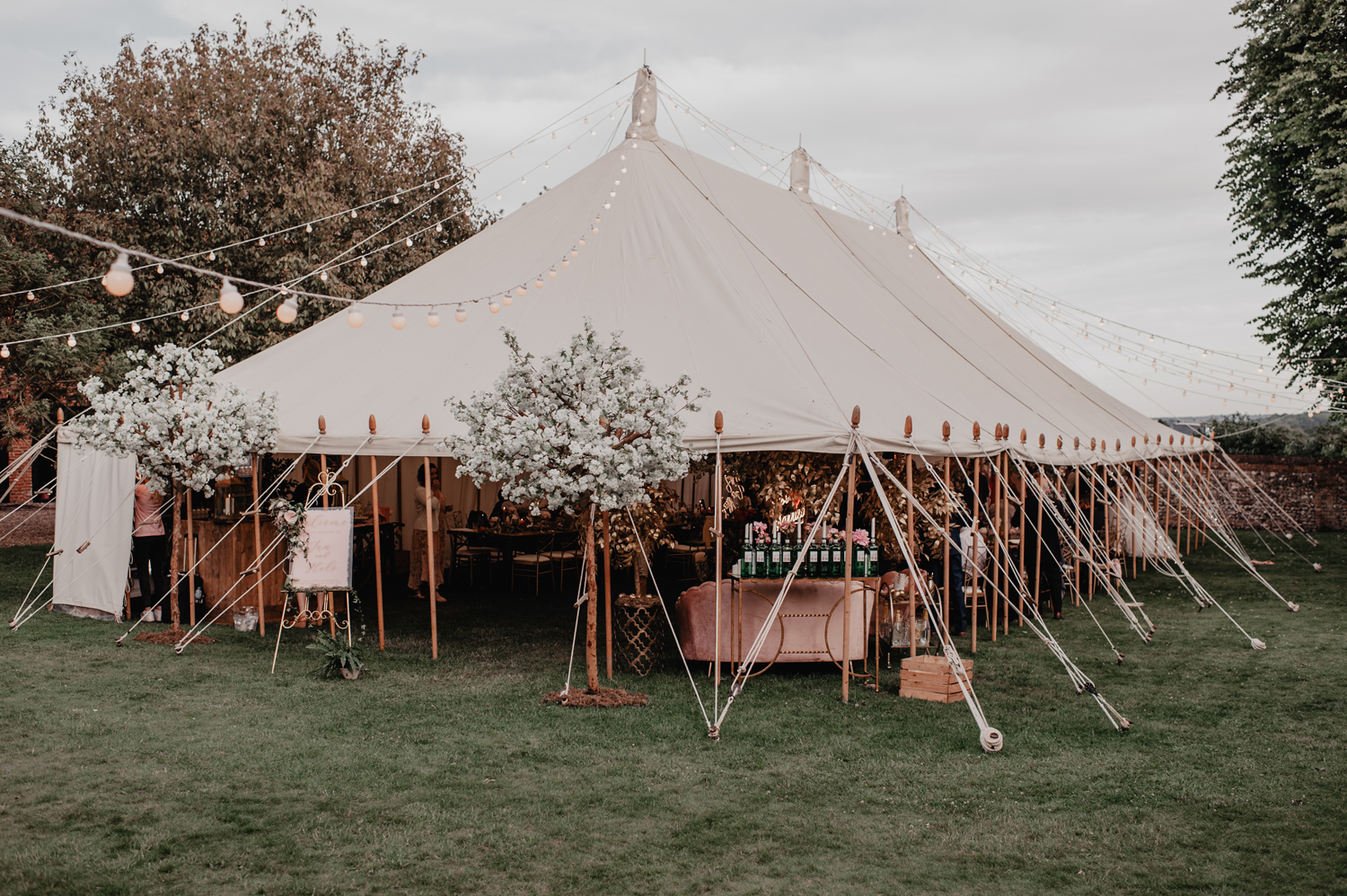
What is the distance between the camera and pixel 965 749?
5066 mm

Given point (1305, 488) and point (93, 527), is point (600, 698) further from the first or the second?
point (1305, 488)

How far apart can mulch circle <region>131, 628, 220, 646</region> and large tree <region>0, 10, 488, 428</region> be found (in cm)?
622

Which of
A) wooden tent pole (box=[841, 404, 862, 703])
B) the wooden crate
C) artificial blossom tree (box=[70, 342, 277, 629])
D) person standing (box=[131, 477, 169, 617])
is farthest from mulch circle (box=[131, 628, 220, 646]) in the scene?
the wooden crate

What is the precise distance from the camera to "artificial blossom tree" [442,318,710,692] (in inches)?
216

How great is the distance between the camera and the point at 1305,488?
18.4 metres

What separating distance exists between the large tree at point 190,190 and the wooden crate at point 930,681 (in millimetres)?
8800

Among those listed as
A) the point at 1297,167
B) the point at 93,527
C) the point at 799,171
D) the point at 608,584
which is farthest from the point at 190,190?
the point at 1297,167

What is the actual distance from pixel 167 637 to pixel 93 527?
1988mm

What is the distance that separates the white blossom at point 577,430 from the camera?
18.0 ft

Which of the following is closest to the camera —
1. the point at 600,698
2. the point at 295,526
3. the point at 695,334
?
the point at 600,698

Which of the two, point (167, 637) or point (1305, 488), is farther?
point (1305, 488)

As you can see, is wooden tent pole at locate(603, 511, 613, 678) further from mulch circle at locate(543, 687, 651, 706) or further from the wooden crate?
the wooden crate

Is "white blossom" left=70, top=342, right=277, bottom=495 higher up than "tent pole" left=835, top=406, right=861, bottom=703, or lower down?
higher up

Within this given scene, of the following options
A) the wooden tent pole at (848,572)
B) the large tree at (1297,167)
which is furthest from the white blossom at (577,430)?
the large tree at (1297,167)
